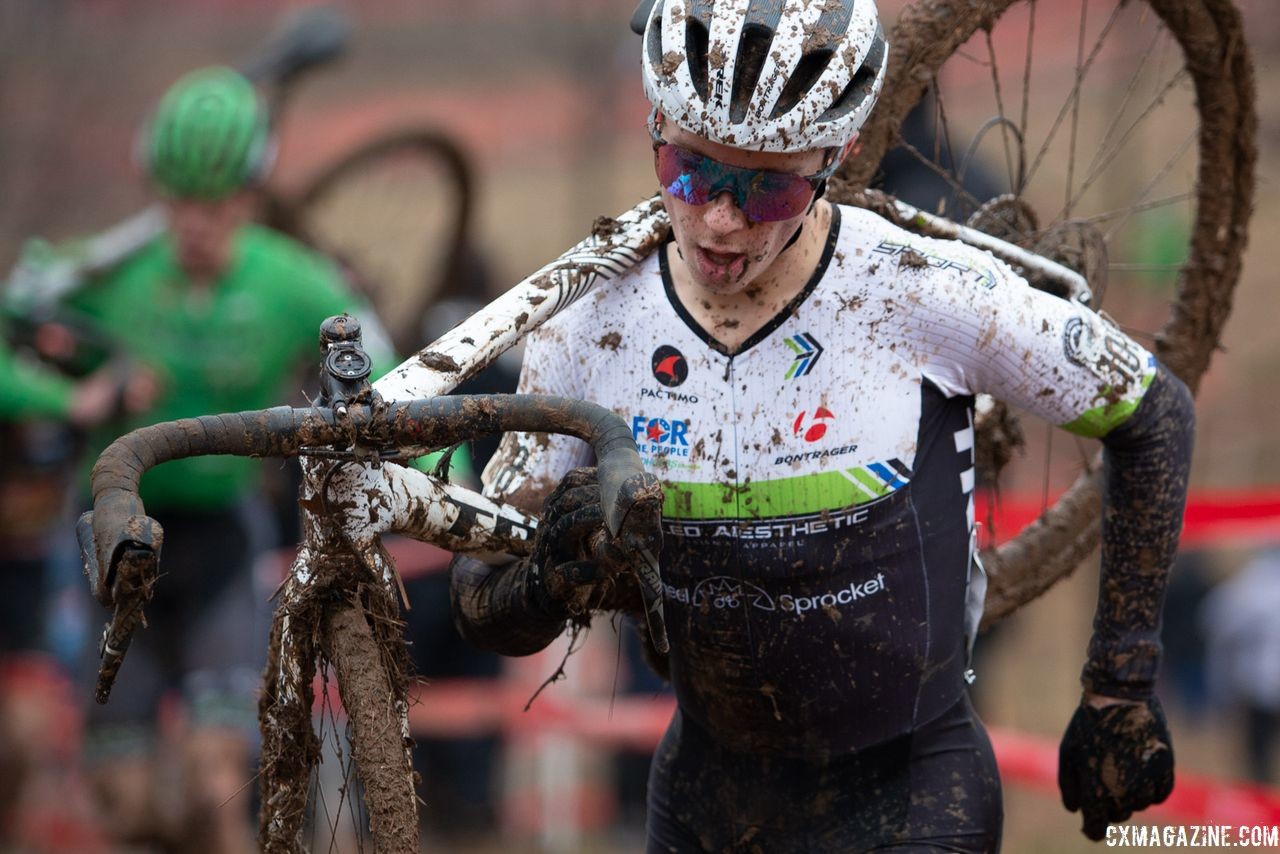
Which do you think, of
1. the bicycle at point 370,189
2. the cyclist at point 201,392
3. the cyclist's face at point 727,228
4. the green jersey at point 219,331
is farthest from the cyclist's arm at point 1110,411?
the bicycle at point 370,189

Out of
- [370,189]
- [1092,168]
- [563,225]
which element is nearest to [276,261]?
[370,189]

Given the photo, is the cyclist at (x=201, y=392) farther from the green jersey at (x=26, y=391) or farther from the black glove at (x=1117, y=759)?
the black glove at (x=1117, y=759)

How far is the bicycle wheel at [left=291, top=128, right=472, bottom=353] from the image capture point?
353 inches

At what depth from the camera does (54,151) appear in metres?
15.2

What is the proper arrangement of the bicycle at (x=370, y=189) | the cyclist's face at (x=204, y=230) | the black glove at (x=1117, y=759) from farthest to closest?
the bicycle at (x=370, y=189) < the cyclist's face at (x=204, y=230) < the black glove at (x=1117, y=759)

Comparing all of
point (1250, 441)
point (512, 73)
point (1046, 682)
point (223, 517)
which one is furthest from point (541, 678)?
point (512, 73)

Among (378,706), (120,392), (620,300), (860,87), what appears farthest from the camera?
(120,392)

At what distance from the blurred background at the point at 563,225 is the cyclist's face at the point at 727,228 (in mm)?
1199

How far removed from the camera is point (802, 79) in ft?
10.5

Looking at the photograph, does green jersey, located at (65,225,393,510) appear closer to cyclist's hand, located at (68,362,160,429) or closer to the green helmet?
cyclist's hand, located at (68,362,160,429)

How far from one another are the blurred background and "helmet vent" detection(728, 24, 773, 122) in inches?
47.0

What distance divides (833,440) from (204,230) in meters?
4.36

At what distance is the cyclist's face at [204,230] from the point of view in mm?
7168

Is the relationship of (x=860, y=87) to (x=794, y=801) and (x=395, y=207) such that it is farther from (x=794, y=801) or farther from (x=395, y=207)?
(x=395, y=207)
